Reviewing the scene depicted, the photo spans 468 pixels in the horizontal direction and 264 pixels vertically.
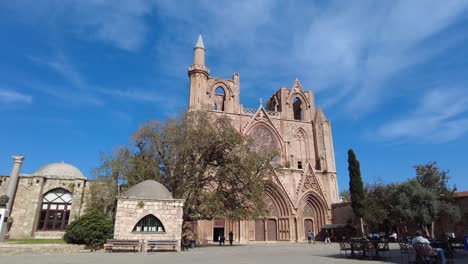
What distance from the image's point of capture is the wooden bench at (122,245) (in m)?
13.5

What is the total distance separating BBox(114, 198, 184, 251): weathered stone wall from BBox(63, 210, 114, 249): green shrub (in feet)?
2.61

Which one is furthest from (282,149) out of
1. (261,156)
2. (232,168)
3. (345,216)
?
(232,168)

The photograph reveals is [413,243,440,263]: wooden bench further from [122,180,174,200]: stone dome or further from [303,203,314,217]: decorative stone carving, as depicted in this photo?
[303,203,314,217]: decorative stone carving

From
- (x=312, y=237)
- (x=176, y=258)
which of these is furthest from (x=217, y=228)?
(x=176, y=258)

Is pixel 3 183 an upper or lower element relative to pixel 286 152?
lower

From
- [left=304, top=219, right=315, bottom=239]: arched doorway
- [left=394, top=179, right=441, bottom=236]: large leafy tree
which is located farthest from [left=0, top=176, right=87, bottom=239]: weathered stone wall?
[left=394, top=179, right=441, bottom=236]: large leafy tree

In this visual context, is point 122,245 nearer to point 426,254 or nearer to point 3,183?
point 426,254

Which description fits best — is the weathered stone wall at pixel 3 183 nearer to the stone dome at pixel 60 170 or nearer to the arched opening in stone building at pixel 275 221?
the stone dome at pixel 60 170

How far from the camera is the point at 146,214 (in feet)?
49.4

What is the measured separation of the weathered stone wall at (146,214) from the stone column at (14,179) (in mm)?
14568

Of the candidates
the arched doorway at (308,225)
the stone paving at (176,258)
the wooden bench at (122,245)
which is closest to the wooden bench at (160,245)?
the wooden bench at (122,245)

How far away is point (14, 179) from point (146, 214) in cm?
1602

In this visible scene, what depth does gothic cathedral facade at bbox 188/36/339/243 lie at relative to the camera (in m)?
31.2

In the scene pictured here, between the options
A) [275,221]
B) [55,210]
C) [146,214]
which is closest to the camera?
[146,214]
